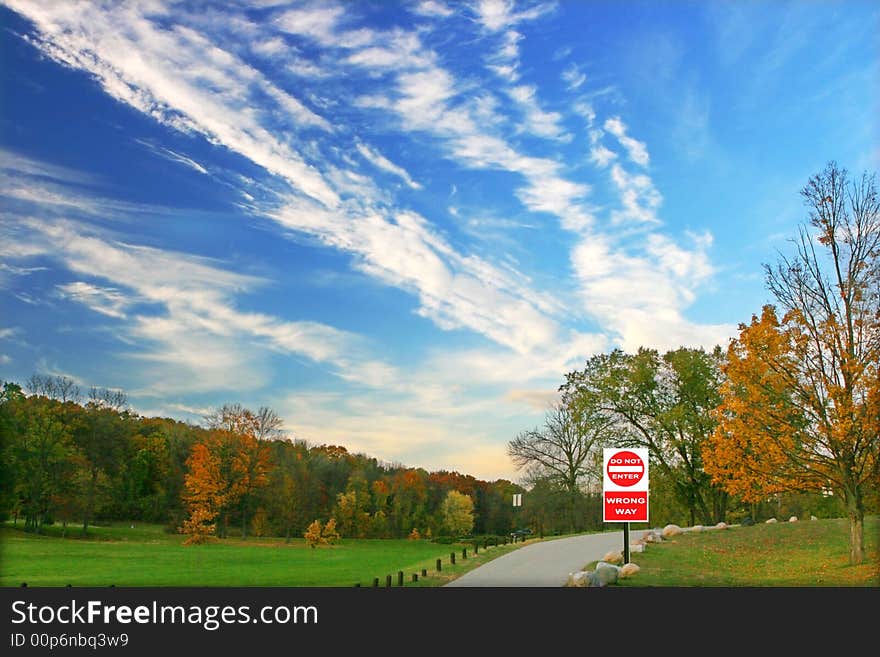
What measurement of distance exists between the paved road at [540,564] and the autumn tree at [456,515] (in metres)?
6.48

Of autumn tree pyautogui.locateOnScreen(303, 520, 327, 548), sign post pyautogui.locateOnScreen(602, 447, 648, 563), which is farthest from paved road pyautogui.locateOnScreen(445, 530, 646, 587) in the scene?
autumn tree pyautogui.locateOnScreen(303, 520, 327, 548)

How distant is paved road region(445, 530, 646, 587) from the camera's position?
1611 cm

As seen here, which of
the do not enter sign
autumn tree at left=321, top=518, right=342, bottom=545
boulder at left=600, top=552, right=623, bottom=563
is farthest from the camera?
autumn tree at left=321, top=518, right=342, bottom=545

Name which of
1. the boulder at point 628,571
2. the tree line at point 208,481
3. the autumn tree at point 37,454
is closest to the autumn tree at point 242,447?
the tree line at point 208,481

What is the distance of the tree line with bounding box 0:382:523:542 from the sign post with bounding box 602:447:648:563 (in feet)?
56.4

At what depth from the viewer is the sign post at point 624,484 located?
15.0 meters

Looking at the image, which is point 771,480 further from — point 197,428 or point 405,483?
point 197,428

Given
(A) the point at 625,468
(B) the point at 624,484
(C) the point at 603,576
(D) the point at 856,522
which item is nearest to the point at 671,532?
(D) the point at 856,522

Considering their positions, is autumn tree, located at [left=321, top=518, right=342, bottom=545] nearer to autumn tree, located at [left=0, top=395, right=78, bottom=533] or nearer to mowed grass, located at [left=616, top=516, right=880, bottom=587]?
mowed grass, located at [left=616, top=516, right=880, bottom=587]

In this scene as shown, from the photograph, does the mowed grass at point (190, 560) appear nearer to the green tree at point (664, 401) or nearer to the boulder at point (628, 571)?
the boulder at point (628, 571)

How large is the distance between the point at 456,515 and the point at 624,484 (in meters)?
18.6
